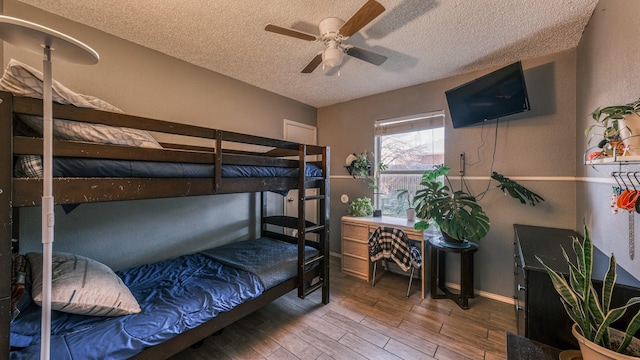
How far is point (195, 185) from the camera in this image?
1501 millimetres

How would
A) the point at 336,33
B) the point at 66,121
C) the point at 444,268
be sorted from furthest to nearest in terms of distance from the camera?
the point at 444,268
the point at 336,33
the point at 66,121

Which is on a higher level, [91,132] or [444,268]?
[91,132]

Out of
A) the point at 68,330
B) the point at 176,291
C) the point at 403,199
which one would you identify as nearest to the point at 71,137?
the point at 68,330

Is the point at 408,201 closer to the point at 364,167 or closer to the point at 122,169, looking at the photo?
the point at 364,167

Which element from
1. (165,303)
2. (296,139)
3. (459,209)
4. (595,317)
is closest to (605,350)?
(595,317)

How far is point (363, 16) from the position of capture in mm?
1406

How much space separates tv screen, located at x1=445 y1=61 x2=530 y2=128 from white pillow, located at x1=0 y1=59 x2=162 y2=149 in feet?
9.38

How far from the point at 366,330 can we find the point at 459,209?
1.41 metres

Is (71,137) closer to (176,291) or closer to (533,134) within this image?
(176,291)

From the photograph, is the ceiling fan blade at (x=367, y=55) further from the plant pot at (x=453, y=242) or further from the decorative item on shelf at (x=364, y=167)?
the plant pot at (x=453, y=242)

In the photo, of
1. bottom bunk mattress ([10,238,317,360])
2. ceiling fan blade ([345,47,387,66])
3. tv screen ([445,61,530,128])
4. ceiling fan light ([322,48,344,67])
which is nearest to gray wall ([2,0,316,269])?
bottom bunk mattress ([10,238,317,360])

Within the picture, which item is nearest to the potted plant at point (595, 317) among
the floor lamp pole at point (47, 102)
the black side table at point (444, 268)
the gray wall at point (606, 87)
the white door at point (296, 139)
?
the gray wall at point (606, 87)

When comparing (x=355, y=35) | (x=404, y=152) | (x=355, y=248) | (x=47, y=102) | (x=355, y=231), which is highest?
(x=355, y=35)

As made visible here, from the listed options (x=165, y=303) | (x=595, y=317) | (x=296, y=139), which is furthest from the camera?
(x=296, y=139)
